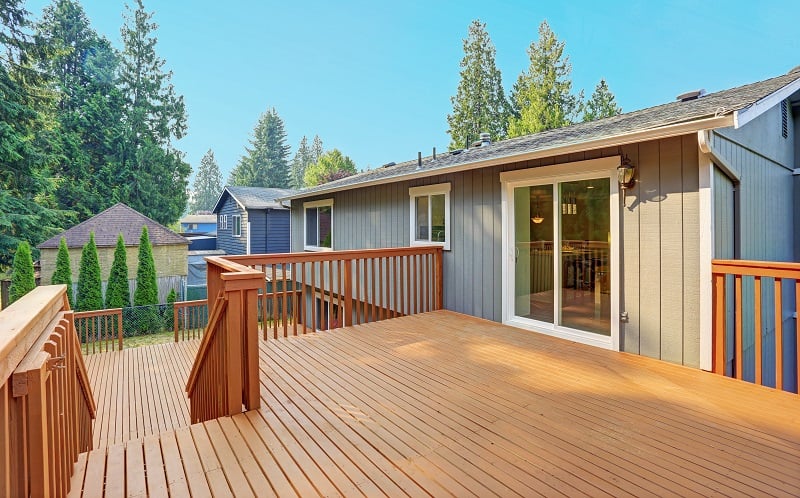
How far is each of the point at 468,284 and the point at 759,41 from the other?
28.0m

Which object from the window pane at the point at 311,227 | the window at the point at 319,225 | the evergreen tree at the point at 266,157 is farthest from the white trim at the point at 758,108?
the evergreen tree at the point at 266,157

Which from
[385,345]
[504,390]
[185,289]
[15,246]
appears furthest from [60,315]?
[15,246]

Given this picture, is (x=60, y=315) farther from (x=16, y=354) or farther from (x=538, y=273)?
(x=538, y=273)

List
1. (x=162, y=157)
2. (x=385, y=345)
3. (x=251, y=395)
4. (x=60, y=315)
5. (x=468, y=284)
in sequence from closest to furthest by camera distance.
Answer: (x=60, y=315)
(x=251, y=395)
(x=385, y=345)
(x=468, y=284)
(x=162, y=157)

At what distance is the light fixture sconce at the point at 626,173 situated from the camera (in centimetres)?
393

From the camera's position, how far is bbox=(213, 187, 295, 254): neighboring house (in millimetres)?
17422

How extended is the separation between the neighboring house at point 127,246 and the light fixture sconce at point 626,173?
49.3 feet

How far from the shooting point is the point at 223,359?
9.11 ft

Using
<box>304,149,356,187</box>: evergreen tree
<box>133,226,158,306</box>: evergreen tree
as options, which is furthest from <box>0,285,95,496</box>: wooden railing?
<box>304,149,356,187</box>: evergreen tree

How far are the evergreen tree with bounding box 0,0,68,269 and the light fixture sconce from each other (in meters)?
16.8

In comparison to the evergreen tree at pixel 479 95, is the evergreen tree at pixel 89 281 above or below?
below

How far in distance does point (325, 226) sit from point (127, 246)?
8.90m

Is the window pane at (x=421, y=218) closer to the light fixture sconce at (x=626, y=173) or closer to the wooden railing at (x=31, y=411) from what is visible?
the light fixture sconce at (x=626, y=173)

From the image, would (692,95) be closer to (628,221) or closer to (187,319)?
(628,221)
